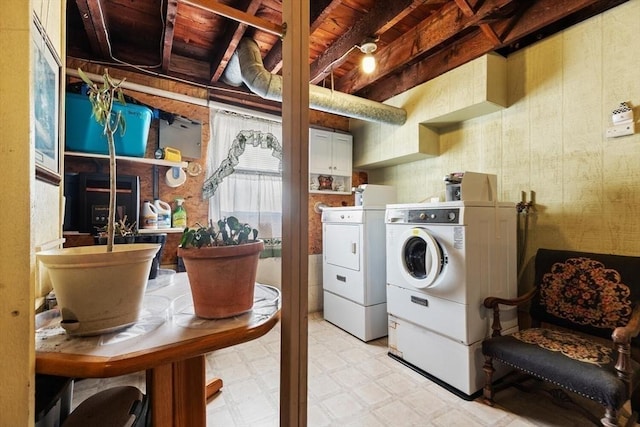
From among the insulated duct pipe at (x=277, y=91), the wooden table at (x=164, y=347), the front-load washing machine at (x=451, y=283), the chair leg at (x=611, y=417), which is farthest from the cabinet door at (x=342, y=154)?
the chair leg at (x=611, y=417)

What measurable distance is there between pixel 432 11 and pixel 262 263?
282 centimetres

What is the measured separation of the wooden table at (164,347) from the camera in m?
0.54

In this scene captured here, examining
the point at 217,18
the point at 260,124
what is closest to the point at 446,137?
the point at 260,124

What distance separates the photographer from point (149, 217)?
8.05ft

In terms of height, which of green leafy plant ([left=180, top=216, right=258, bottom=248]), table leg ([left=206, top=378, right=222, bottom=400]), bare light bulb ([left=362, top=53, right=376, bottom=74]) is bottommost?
table leg ([left=206, top=378, right=222, bottom=400])

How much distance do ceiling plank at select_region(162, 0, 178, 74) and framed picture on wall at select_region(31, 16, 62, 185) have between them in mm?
917

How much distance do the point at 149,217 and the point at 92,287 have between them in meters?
2.09

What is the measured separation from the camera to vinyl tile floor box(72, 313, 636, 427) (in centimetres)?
169

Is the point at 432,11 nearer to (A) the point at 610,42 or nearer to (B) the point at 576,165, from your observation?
(A) the point at 610,42

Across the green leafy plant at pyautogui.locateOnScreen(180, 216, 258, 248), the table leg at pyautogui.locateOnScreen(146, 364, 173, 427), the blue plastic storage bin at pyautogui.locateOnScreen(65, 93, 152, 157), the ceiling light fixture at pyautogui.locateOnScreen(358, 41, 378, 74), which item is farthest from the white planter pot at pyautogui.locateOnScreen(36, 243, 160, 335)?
the ceiling light fixture at pyautogui.locateOnScreen(358, 41, 378, 74)

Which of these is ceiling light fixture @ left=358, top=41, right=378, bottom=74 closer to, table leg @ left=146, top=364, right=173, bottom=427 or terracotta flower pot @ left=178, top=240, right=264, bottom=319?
terracotta flower pot @ left=178, top=240, right=264, bottom=319

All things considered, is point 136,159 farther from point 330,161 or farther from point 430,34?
point 430,34

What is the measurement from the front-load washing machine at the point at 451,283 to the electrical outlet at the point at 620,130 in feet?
2.47

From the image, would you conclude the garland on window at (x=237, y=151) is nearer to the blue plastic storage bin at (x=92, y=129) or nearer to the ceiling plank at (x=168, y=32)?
the blue plastic storage bin at (x=92, y=129)
